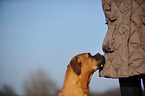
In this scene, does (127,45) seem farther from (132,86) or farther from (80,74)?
(80,74)

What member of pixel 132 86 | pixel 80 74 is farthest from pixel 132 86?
pixel 80 74

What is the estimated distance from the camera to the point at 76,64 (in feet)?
8.79

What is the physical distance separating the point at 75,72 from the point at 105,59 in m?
0.64

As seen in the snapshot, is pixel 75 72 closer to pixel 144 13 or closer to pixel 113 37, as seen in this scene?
pixel 113 37

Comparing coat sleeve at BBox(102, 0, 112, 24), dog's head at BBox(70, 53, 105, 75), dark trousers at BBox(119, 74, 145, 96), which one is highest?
coat sleeve at BBox(102, 0, 112, 24)

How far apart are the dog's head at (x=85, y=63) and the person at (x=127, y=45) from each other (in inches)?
14.1

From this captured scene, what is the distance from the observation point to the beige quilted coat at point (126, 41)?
192 centimetres

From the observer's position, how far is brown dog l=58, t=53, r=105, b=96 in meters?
2.54

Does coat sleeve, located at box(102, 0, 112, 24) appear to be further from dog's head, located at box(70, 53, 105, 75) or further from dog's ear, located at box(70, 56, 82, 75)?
dog's ear, located at box(70, 56, 82, 75)

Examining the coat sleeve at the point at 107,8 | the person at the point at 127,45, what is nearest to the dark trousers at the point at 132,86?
the person at the point at 127,45

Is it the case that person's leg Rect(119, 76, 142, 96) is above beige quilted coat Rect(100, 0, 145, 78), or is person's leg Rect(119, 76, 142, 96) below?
below

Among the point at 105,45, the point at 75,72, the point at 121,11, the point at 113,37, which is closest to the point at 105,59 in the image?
the point at 105,45

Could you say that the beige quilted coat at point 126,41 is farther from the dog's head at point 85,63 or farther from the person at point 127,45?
the dog's head at point 85,63

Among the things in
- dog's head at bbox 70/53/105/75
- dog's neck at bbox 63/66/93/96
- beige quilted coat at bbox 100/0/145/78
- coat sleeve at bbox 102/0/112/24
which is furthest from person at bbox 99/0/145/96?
dog's neck at bbox 63/66/93/96
